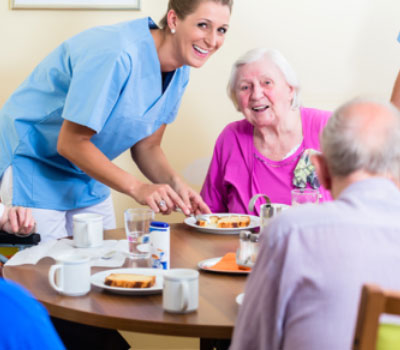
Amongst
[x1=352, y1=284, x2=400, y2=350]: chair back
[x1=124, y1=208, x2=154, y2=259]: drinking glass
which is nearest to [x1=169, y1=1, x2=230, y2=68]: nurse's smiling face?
[x1=124, y1=208, x2=154, y2=259]: drinking glass

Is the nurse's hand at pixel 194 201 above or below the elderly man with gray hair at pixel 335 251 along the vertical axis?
below

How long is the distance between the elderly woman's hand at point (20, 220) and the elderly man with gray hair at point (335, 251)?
40.5 inches

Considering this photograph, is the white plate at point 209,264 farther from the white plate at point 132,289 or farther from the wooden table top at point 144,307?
the white plate at point 132,289

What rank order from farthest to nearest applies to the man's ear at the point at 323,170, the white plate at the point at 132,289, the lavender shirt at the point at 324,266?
the white plate at the point at 132,289, the man's ear at the point at 323,170, the lavender shirt at the point at 324,266

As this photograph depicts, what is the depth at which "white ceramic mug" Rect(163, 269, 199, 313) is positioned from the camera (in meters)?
1.19

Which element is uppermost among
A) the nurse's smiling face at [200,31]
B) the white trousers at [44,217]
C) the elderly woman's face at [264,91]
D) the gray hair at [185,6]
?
the gray hair at [185,6]

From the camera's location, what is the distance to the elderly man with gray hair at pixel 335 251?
0.90 m

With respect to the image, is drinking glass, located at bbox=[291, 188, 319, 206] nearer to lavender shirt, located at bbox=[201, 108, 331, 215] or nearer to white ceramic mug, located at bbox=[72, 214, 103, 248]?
lavender shirt, located at bbox=[201, 108, 331, 215]

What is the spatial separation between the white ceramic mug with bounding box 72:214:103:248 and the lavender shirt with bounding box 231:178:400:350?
875 millimetres

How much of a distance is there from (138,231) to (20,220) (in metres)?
0.46

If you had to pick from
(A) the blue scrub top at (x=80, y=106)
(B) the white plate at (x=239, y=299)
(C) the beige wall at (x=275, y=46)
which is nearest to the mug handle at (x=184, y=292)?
(B) the white plate at (x=239, y=299)

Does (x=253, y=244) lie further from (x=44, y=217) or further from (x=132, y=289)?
(x=44, y=217)

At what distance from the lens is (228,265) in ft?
5.07

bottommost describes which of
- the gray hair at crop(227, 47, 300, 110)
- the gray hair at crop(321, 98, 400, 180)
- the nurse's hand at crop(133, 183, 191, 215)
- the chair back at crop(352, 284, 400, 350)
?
the nurse's hand at crop(133, 183, 191, 215)
